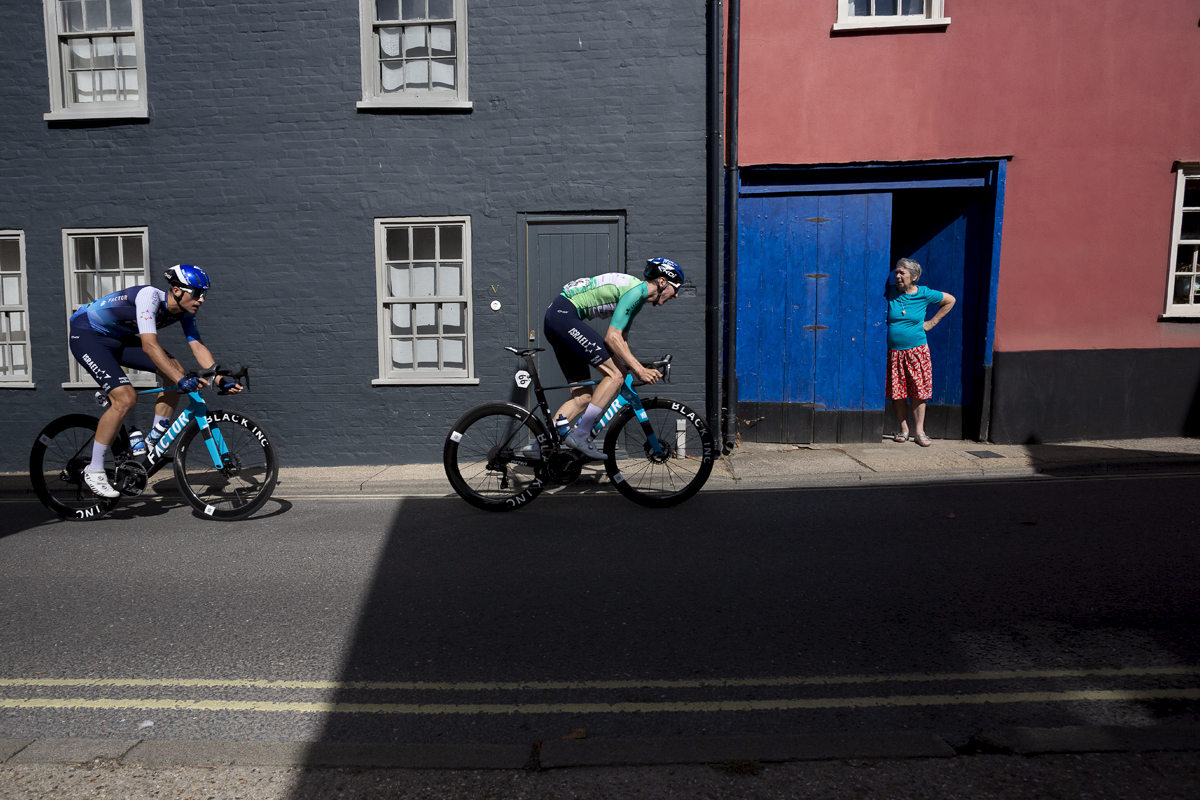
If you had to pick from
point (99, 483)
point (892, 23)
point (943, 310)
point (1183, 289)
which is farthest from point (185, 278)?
point (1183, 289)

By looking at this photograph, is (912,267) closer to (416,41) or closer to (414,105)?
(414,105)

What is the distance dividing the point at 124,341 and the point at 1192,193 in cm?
1051

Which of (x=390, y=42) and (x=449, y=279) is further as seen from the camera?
(x=449, y=279)

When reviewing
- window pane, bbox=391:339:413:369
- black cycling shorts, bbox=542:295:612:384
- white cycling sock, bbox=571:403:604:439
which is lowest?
white cycling sock, bbox=571:403:604:439

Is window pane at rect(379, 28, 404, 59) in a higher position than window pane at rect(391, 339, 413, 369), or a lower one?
higher

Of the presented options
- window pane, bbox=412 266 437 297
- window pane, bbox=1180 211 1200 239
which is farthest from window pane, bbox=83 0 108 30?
window pane, bbox=1180 211 1200 239

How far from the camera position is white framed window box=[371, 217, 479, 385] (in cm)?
866

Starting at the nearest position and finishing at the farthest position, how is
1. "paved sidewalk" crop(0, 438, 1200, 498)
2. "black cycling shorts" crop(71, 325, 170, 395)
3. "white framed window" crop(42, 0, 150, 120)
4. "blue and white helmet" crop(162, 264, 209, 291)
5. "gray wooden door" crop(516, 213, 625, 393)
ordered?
"blue and white helmet" crop(162, 264, 209, 291)
"black cycling shorts" crop(71, 325, 170, 395)
"paved sidewalk" crop(0, 438, 1200, 498)
"gray wooden door" crop(516, 213, 625, 393)
"white framed window" crop(42, 0, 150, 120)

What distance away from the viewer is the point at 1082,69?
8.55 m

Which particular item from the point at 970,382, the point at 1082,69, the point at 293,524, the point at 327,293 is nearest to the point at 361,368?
the point at 327,293

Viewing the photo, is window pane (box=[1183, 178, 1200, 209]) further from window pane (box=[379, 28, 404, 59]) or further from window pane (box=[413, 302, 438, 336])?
window pane (box=[379, 28, 404, 59])

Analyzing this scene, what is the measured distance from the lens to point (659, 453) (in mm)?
6234

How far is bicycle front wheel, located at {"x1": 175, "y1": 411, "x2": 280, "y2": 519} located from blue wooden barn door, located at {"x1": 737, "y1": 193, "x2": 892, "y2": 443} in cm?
504

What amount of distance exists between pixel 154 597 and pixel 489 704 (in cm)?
235
